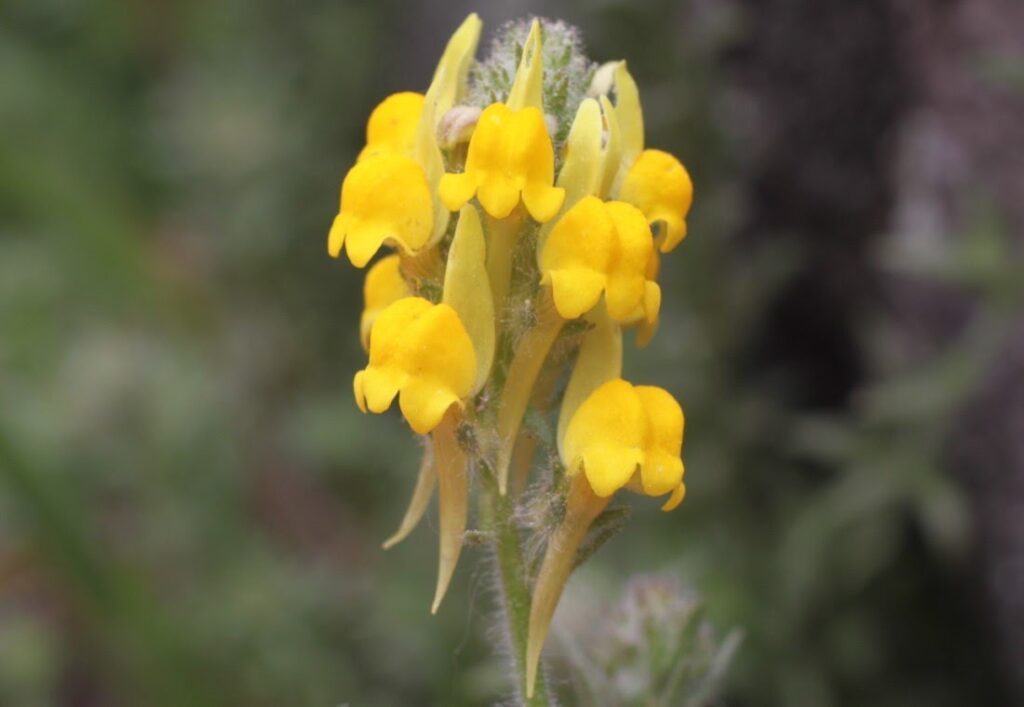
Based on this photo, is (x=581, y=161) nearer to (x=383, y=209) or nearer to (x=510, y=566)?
(x=383, y=209)

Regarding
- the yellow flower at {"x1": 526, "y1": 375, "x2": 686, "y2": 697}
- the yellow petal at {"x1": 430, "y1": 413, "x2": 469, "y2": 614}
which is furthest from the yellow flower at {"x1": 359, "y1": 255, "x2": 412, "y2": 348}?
the yellow flower at {"x1": 526, "y1": 375, "x2": 686, "y2": 697}

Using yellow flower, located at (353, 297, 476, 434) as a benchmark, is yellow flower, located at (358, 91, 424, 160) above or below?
above

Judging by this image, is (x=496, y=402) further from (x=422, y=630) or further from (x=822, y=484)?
(x=822, y=484)

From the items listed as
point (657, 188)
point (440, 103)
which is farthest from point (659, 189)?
point (440, 103)

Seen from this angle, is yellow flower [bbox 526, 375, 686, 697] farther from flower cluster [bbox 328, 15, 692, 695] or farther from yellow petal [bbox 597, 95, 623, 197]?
yellow petal [bbox 597, 95, 623, 197]

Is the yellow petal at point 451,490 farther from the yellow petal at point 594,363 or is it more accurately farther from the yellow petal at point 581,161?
the yellow petal at point 581,161

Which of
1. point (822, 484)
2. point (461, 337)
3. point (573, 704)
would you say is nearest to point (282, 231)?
point (822, 484)

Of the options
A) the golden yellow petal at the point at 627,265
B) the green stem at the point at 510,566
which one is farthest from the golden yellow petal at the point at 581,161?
the green stem at the point at 510,566
